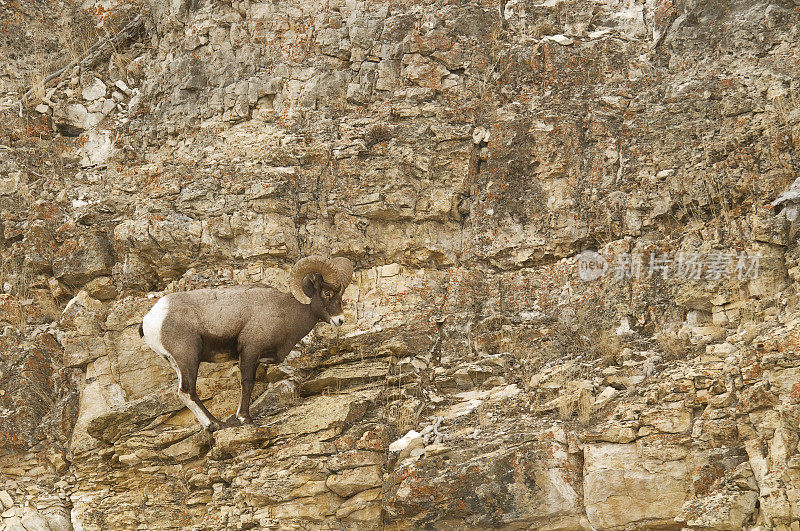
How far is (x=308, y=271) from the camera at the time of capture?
12047 millimetres

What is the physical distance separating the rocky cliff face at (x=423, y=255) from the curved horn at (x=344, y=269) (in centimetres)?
57

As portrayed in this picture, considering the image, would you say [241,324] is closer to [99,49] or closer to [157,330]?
[157,330]

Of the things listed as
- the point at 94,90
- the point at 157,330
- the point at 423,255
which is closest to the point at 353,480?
the point at 157,330

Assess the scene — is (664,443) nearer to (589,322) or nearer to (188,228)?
(589,322)

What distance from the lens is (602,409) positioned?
10.9m

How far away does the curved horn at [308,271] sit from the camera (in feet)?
39.3

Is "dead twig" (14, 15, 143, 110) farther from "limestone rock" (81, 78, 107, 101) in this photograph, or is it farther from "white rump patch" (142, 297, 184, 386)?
"white rump patch" (142, 297, 184, 386)

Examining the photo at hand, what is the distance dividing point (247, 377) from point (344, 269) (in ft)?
5.47

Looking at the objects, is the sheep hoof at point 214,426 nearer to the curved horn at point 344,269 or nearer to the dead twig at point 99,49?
the curved horn at point 344,269

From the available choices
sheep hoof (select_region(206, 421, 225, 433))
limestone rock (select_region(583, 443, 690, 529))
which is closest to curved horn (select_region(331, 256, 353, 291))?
sheep hoof (select_region(206, 421, 225, 433))

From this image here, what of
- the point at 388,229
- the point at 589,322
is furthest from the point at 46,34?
the point at 589,322

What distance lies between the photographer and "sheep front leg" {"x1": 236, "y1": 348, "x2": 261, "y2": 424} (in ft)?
38.4

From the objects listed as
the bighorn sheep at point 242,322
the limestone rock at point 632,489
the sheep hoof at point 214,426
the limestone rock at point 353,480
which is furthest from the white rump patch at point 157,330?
the limestone rock at point 632,489

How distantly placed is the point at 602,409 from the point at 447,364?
6.72ft
